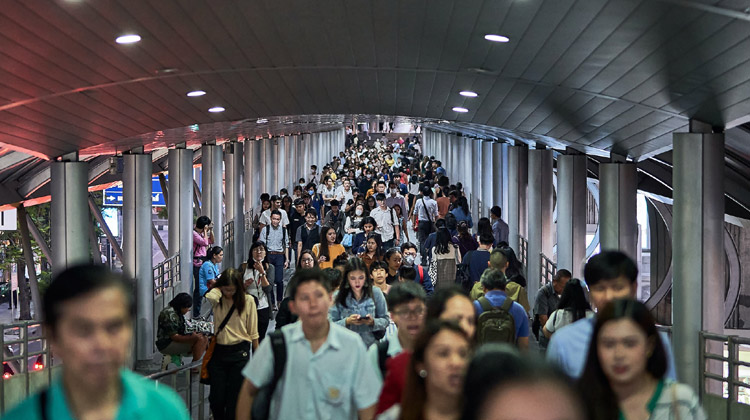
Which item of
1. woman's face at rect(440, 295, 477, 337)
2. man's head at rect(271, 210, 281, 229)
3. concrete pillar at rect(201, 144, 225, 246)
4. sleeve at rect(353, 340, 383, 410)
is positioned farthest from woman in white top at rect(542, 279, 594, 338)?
concrete pillar at rect(201, 144, 225, 246)

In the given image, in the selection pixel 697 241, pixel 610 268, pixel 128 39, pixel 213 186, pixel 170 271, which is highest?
pixel 128 39

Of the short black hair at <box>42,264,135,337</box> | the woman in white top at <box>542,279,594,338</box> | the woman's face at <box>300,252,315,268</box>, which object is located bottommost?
the woman in white top at <box>542,279,594,338</box>

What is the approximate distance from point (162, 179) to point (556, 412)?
128ft

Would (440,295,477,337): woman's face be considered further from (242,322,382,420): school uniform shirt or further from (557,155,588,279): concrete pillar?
(557,155,588,279): concrete pillar

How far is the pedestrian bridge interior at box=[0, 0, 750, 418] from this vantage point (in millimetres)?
9367

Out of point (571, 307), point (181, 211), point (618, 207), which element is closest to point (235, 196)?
point (181, 211)

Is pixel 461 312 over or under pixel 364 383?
over

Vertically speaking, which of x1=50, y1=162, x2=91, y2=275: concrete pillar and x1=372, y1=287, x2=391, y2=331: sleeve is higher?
x1=50, y1=162, x2=91, y2=275: concrete pillar

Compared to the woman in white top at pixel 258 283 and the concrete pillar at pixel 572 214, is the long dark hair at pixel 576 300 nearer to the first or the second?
the woman in white top at pixel 258 283

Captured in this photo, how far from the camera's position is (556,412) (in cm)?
209

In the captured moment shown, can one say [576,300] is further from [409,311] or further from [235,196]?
[235,196]

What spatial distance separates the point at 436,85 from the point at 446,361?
11535 millimetres

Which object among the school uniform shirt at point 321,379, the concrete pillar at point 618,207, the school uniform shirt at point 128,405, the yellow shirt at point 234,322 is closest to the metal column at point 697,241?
the concrete pillar at point 618,207

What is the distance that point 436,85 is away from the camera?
50.0 feet
